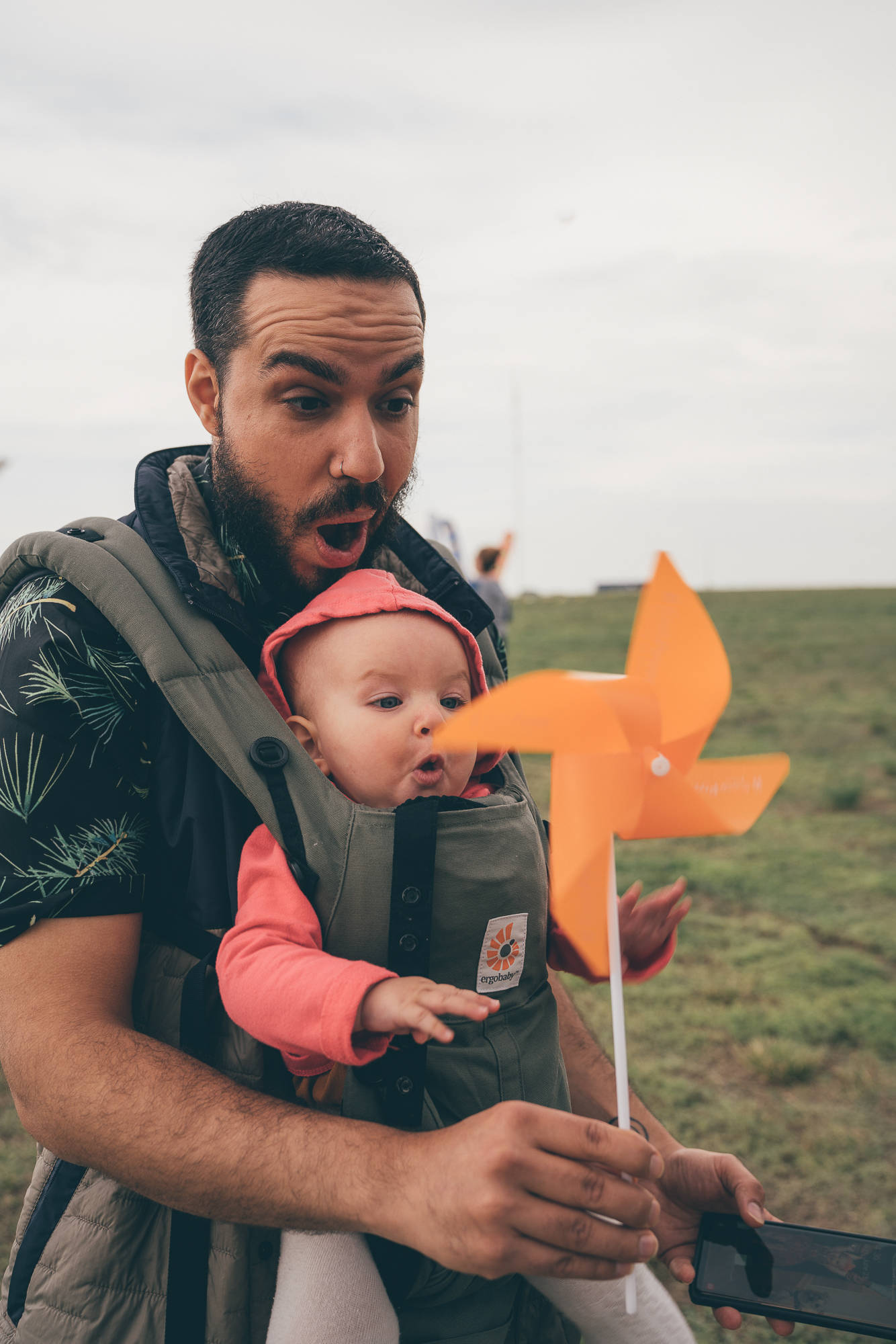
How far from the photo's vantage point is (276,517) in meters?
2.00

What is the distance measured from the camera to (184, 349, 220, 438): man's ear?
216cm

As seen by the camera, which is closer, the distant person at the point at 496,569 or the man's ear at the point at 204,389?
the man's ear at the point at 204,389

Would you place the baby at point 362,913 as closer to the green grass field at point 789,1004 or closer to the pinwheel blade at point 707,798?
the pinwheel blade at point 707,798

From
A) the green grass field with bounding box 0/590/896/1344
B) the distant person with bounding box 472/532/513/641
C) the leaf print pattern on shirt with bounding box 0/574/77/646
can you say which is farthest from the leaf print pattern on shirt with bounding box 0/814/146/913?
the distant person with bounding box 472/532/513/641

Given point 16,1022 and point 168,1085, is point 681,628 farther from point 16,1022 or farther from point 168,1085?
point 16,1022

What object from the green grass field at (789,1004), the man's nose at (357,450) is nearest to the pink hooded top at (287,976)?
the man's nose at (357,450)

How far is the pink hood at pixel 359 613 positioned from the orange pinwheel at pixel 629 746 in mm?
402

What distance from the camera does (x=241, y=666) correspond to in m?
1.73

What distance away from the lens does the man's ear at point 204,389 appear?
2162mm

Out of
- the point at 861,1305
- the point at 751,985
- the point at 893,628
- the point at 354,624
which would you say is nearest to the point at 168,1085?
→ the point at 354,624

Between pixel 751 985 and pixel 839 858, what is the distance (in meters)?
2.47

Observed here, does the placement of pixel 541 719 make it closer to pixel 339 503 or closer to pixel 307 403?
pixel 339 503

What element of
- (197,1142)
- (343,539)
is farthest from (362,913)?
(343,539)

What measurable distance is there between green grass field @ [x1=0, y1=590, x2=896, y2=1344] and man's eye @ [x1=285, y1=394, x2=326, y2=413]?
3.10 meters
